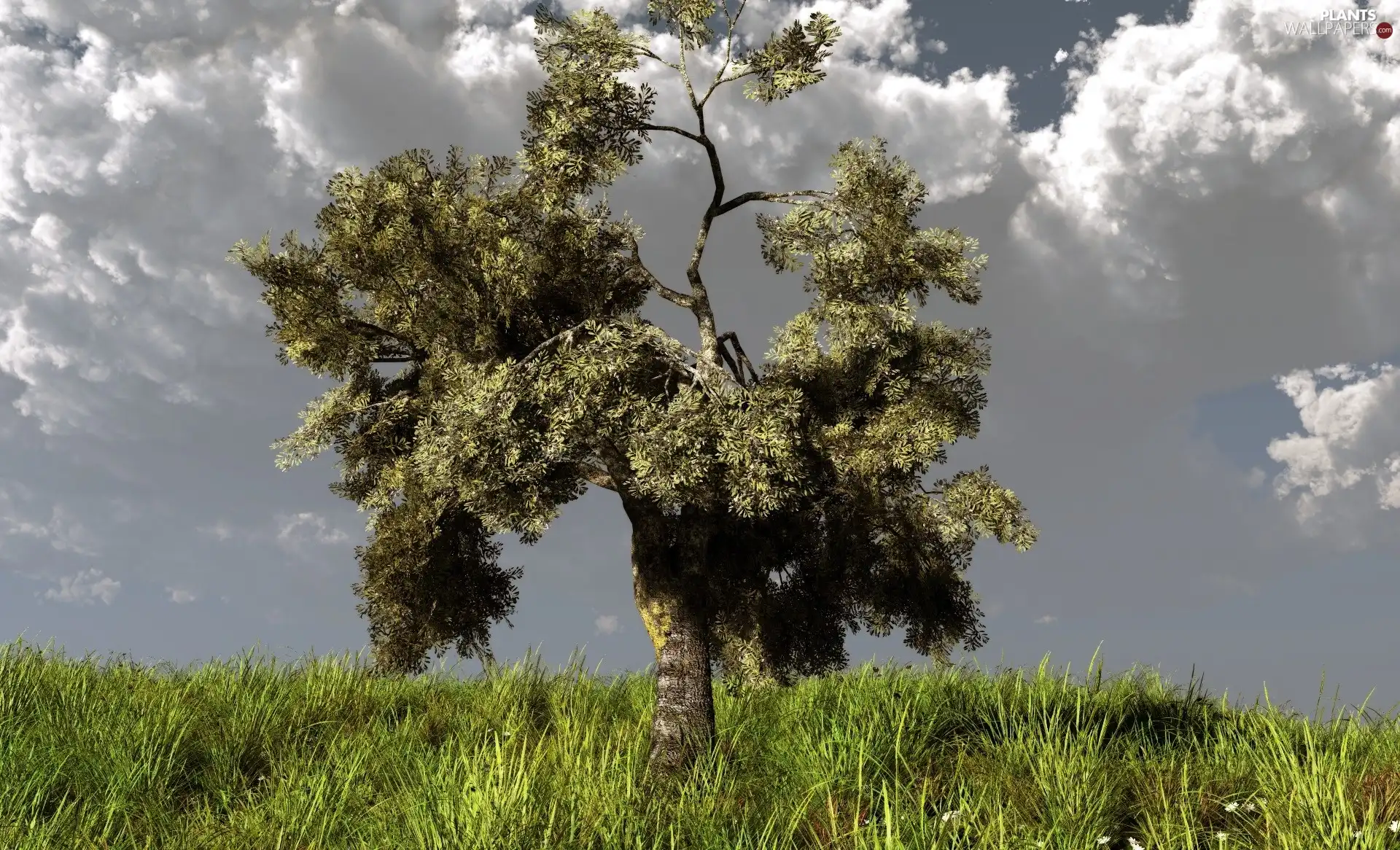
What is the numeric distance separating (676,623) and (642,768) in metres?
2.57

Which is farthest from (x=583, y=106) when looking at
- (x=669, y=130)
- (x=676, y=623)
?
(x=676, y=623)

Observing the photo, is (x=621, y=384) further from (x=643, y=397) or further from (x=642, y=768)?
(x=642, y=768)

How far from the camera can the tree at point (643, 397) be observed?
45.5 ft

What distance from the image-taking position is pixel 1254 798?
36.0 feet

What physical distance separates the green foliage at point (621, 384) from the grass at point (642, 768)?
1.59m

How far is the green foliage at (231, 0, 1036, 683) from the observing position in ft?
45.5

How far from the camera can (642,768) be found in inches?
546

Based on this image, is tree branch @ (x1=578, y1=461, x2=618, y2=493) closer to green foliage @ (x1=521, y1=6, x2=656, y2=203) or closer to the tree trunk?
the tree trunk

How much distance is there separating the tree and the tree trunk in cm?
4

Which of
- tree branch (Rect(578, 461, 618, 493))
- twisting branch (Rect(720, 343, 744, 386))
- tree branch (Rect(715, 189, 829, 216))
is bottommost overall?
tree branch (Rect(578, 461, 618, 493))

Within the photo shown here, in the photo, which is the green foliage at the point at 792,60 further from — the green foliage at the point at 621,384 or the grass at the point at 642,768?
the grass at the point at 642,768

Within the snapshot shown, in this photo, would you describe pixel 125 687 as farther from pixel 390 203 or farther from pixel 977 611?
pixel 977 611

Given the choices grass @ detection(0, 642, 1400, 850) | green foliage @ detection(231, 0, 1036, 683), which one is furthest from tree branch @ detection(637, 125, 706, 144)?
grass @ detection(0, 642, 1400, 850)

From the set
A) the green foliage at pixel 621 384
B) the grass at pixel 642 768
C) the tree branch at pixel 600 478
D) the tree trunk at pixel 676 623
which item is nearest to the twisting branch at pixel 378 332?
the green foliage at pixel 621 384
